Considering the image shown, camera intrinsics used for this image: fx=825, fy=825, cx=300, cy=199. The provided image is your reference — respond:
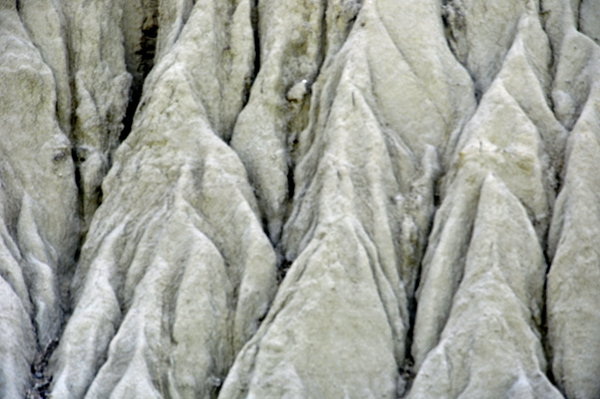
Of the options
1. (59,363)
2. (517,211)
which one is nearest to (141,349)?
(59,363)

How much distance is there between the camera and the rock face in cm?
1222

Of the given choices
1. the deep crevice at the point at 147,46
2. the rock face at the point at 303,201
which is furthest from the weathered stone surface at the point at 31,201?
the deep crevice at the point at 147,46

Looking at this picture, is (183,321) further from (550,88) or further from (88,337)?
(550,88)

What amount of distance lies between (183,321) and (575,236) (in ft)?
19.9

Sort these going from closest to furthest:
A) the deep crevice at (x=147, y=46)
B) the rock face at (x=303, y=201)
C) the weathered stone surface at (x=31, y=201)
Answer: the rock face at (x=303, y=201), the weathered stone surface at (x=31, y=201), the deep crevice at (x=147, y=46)

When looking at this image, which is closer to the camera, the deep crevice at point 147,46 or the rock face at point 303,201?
the rock face at point 303,201

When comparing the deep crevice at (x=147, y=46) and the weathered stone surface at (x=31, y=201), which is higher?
the deep crevice at (x=147, y=46)

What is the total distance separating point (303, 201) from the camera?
45.3 ft

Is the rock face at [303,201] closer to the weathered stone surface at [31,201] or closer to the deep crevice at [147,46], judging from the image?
the weathered stone surface at [31,201]

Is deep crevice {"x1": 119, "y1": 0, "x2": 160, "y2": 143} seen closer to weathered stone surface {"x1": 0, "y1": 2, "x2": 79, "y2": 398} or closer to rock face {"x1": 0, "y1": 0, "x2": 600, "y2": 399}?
rock face {"x1": 0, "y1": 0, "x2": 600, "y2": 399}

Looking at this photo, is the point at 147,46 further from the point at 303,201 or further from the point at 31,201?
the point at 303,201

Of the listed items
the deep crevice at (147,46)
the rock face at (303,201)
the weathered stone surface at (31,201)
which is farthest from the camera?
the deep crevice at (147,46)

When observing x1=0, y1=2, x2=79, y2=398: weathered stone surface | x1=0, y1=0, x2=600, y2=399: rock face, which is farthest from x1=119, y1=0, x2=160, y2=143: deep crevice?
x1=0, y1=2, x2=79, y2=398: weathered stone surface

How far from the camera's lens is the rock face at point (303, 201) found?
1222 centimetres
